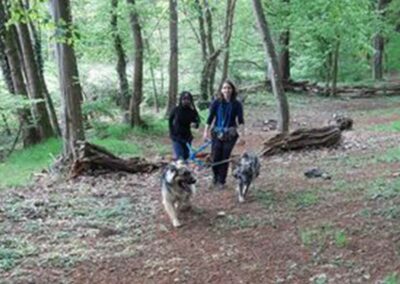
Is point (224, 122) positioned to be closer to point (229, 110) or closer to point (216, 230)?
point (229, 110)

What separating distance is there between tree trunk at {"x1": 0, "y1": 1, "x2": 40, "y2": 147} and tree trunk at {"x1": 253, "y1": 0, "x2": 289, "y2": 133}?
811 centimetres

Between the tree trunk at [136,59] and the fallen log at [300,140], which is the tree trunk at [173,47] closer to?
the tree trunk at [136,59]

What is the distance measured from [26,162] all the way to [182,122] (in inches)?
314

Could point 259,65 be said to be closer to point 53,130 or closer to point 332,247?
point 53,130

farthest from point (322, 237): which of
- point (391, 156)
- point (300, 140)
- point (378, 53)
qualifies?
point (378, 53)

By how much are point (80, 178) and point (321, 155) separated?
5.22m

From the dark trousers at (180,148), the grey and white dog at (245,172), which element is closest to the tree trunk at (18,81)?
the dark trousers at (180,148)

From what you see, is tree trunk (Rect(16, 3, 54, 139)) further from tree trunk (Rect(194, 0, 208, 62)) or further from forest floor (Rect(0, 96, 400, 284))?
tree trunk (Rect(194, 0, 208, 62))

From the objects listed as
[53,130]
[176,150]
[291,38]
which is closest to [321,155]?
[176,150]

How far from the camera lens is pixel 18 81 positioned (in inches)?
715

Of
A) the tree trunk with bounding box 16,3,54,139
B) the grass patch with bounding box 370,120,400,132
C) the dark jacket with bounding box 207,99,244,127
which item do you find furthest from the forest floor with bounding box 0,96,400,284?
the tree trunk with bounding box 16,3,54,139

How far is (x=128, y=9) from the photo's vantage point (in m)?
17.3

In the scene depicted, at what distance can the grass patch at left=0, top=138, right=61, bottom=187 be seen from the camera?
13.2 meters

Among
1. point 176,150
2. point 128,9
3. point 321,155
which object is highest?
point 128,9
